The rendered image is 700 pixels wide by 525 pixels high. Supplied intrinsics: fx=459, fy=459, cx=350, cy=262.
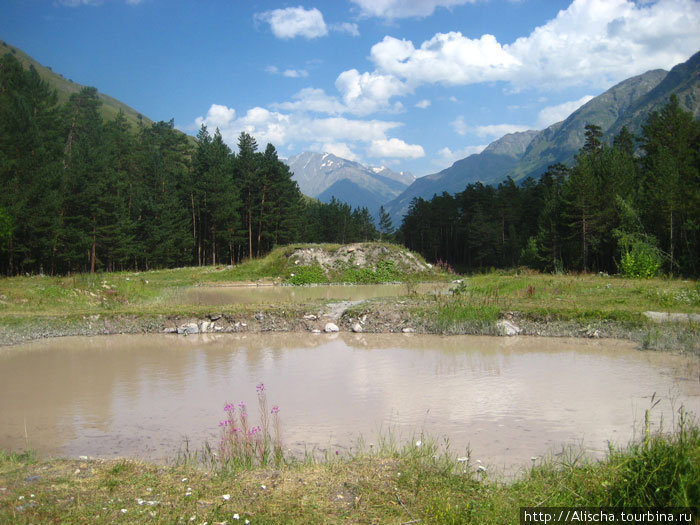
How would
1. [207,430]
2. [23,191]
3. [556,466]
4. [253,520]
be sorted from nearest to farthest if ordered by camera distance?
1. [253,520]
2. [556,466]
3. [207,430]
4. [23,191]

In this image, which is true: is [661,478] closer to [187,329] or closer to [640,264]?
[187,329]

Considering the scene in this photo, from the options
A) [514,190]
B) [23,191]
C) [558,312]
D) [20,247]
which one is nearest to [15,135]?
[23,191]

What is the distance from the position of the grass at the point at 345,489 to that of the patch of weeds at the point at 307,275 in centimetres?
3223

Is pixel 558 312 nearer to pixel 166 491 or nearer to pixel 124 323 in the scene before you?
pixel 166 491

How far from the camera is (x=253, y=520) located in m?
4.47

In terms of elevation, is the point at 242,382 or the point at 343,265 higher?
the point at 343,265

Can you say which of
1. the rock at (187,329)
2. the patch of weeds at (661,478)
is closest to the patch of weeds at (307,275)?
the rock at (187,329)

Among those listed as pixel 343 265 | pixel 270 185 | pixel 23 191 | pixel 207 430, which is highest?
pixel 270 185

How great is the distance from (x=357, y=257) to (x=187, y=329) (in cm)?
2661

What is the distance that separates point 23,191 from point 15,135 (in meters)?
5.72

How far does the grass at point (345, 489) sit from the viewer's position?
4434 mm

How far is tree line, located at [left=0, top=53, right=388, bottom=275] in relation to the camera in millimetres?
35594

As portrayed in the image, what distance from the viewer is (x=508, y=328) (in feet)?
50.5

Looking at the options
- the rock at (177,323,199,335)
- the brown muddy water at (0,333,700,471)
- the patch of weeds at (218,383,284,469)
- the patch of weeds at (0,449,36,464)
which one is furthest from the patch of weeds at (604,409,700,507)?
the rock at (177,323,199,335)
